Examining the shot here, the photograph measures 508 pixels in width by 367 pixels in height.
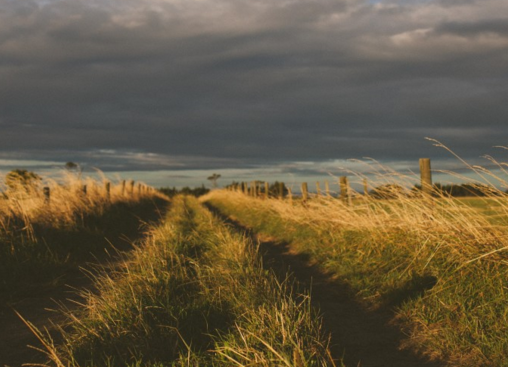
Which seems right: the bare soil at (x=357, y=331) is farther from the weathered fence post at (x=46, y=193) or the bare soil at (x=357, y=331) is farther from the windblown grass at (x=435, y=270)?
the weathered fence post at (x=46, y=193)

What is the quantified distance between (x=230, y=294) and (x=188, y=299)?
49cm

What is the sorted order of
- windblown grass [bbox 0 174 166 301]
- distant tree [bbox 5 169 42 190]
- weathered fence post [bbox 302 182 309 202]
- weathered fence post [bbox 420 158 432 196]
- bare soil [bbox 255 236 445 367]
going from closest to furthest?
bare soil [bbox 255 236 445 367]
windblown grass [bbox 0 174 166 301]
weathered fence post [bbox 420 158 432 196]
distant tree [bbox 5 169 42 190]
weathered fence post [bbox 302 182 309 202]

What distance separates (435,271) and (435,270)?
2 cm

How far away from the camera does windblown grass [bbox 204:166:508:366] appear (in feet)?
12.6

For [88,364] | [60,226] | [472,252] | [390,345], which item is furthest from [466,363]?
[60,226]

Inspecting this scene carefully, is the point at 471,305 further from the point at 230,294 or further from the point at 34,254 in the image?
the point at 34,254

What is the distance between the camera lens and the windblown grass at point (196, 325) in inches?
120

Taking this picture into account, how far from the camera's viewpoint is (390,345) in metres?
3.95

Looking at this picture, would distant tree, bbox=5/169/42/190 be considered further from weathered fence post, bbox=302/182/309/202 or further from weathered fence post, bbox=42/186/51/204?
weathered fence post, bbox=302/182/309/202

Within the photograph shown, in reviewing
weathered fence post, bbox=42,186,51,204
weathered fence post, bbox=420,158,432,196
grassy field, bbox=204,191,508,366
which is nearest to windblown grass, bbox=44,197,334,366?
grassy field, bbox=204,191,508,366

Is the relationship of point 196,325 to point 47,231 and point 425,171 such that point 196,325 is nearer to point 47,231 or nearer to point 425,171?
point 425,171

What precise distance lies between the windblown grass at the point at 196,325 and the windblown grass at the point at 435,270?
124cm

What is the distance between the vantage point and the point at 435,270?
508 cm

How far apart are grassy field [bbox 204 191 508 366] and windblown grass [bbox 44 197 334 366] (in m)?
1.21
